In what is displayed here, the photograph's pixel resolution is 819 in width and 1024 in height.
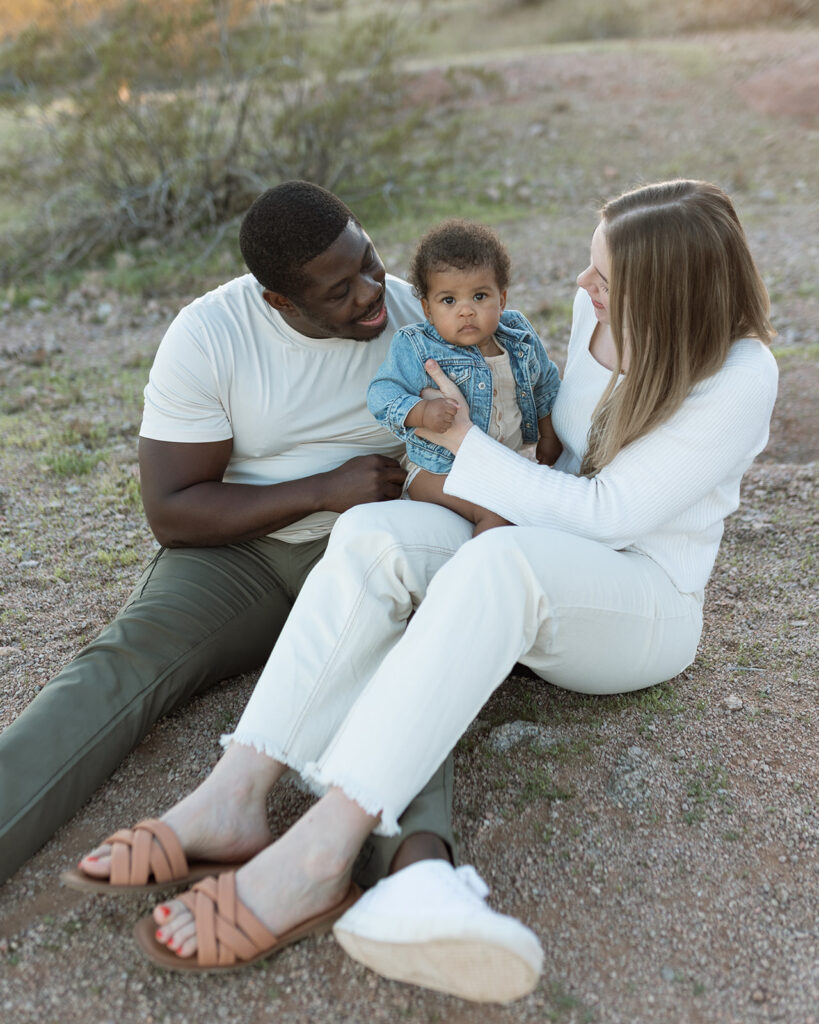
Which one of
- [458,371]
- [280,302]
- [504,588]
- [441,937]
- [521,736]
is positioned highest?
[280,302]

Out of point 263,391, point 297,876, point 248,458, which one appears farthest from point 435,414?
point 297,876

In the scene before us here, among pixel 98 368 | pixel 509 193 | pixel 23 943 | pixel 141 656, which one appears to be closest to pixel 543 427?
pixel 141 656

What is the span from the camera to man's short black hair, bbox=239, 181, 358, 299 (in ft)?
8.00

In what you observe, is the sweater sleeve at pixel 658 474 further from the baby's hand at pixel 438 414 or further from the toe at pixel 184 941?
the toe at pixel 184 941

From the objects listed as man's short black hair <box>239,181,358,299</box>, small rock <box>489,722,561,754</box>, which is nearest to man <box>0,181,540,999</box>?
man's short black hair <box>239,181,358,299</box>

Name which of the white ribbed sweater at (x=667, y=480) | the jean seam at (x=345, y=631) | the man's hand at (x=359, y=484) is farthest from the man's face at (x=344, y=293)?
the jean seam at (x=345, y=631)

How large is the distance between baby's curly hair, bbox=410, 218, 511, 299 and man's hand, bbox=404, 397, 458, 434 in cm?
30

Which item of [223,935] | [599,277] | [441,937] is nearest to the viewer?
[441,937]

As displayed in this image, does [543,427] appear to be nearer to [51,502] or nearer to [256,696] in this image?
[256,696]

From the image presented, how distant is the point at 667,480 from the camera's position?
7.02ft

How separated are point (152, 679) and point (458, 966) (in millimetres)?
1084

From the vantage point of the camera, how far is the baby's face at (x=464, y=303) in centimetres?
238

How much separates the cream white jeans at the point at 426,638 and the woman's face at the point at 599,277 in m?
0.59

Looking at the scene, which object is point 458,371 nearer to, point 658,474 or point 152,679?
point 658,474
